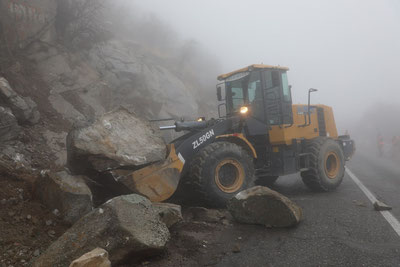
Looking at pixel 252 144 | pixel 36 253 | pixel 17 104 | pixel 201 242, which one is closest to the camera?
pixel 36 253

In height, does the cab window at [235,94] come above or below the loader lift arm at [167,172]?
above

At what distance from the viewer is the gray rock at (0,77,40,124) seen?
25.3 ft

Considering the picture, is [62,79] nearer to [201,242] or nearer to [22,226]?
[22,226]

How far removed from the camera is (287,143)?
7.66m

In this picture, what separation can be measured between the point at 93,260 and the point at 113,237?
493 mm

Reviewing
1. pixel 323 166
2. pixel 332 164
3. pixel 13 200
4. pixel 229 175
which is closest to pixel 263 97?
pixel 323 166

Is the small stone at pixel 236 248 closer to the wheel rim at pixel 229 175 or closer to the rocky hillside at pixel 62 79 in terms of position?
the wheel rim at pixel 229 175

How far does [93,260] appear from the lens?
2.90m

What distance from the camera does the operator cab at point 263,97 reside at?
7.59 m

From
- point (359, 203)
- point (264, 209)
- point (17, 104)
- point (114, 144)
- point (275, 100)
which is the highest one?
Answer: point (17, 104)

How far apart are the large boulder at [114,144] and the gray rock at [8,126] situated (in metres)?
3.24

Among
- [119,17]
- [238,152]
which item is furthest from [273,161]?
[119,17]

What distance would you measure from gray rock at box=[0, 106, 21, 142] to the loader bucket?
3.85 m

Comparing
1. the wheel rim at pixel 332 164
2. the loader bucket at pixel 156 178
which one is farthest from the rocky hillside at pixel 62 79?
the wheel rim at pixel 332 164
